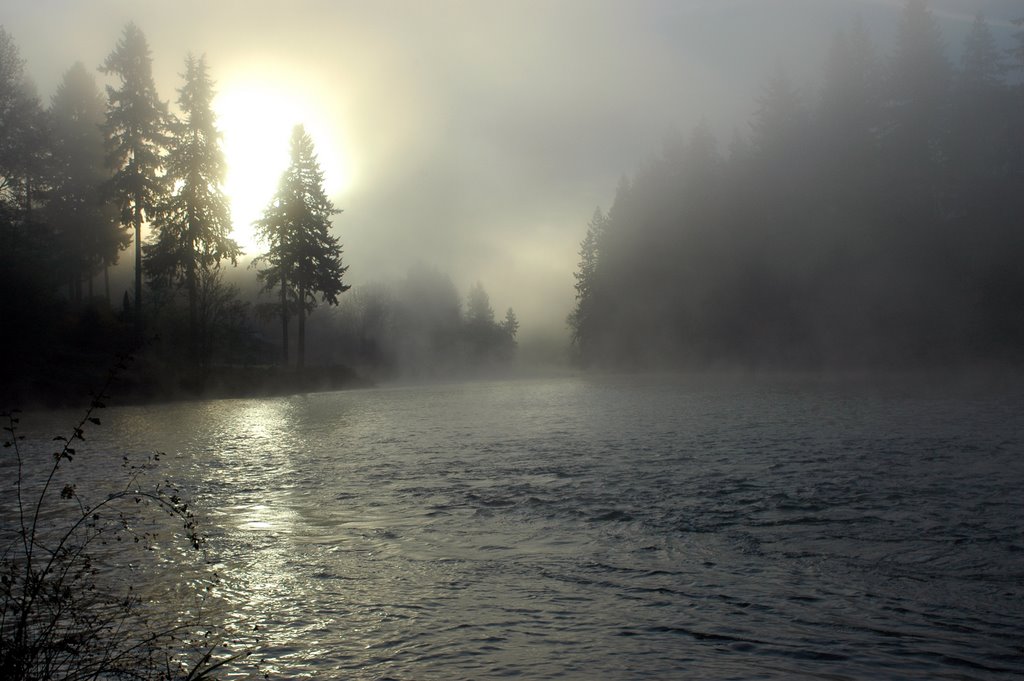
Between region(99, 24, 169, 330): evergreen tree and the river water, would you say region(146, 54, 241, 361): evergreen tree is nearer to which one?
region(99, 24, 169, 330): evergreen tree

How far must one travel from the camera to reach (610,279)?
72250mm

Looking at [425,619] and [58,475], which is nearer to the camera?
[425,619]

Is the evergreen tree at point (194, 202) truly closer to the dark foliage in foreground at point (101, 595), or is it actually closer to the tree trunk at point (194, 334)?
the tree trunk at point (194, 334)

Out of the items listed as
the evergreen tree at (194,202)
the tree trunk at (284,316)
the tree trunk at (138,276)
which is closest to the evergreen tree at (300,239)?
the tree trunk at (284,316)

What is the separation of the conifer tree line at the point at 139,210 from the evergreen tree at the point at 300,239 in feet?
0.26

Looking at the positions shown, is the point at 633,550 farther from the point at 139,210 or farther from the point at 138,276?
the point at 139,210

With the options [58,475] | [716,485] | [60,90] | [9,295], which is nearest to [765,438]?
[716,485]

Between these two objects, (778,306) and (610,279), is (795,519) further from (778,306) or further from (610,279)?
(610,279)

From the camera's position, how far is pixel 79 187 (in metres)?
49.4

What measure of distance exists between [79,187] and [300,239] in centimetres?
1356

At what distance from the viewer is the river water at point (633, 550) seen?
18.5 ft

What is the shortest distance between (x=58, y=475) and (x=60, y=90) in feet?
160

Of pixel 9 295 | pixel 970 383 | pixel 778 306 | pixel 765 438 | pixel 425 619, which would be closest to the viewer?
pixel 425 619

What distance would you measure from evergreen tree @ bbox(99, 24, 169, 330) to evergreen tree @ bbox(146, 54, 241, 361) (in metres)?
0.69
